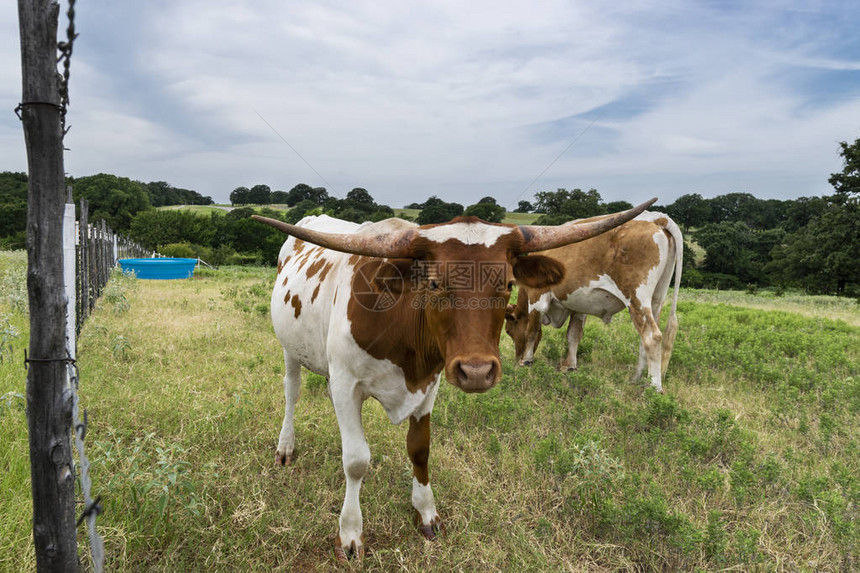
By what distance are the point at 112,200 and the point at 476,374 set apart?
87003 millimetres

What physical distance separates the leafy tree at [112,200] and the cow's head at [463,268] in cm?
7968

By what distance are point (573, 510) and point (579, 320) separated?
15.7 ft

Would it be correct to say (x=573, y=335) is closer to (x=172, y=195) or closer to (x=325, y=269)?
(x=325, y=269)

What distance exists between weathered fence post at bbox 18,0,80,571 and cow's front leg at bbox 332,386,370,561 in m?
1.44

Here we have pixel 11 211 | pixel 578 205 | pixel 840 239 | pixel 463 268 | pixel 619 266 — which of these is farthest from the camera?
pixel 11 211

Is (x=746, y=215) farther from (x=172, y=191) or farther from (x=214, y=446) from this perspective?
(x=172, y=191)

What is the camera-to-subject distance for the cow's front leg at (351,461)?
2990 millimetres

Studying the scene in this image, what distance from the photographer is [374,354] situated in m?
2.88

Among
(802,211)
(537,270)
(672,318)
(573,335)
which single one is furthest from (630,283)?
(802,211)

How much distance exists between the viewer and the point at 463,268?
2.45 metres

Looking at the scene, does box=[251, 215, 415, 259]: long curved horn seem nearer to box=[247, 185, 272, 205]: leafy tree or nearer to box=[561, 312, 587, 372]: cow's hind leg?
box=[561, 312, 587, 372]: cow's hind leg

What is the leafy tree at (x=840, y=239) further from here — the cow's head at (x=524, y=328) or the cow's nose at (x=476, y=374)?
the cow's nose at (x=476, y=374)

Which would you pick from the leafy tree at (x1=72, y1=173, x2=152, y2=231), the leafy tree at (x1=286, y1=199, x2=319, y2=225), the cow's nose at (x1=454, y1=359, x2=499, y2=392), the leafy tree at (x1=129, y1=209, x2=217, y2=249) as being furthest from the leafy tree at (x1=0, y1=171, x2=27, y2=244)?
the cow's nose at (x1=454, y1=359, x2=499, y2=392)

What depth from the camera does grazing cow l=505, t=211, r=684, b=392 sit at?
6.41m
